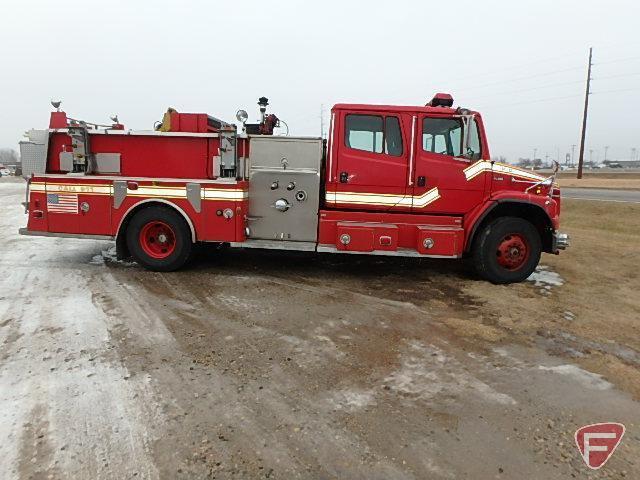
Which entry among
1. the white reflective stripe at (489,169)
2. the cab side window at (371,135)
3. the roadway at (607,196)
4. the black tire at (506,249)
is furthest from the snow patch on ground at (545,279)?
the roadway at (607,196)

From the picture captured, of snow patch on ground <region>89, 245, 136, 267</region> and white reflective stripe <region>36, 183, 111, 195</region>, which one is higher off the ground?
white reflective stripe <region>36, 183, 111, 195</region>

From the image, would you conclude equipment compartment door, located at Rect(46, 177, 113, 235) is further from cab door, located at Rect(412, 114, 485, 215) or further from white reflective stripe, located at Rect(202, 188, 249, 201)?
cab door, located at Rect(412, 114, 485, 215)

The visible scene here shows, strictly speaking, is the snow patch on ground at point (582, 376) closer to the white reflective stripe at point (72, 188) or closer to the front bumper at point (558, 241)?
the front bumper at point (558, 241)

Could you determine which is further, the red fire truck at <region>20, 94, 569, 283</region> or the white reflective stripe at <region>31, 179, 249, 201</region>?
the white reflective stripe at <region>31, 179, 249, 201</region>

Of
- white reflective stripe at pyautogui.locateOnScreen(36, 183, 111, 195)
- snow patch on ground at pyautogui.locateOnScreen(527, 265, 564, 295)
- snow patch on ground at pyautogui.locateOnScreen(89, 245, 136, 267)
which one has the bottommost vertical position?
snow patch on ground at pyautogui.locateOnScreen(89, 245, 136, 267)

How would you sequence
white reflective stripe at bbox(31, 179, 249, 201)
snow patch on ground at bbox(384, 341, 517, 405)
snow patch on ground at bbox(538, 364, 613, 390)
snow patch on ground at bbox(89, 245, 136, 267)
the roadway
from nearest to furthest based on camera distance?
snow patch on ground at bbox(384, 341, 517, 405), snow patch on ground at bbox(538, 364, 613, 390), white reflective stripe at bbox(31, 179, 249, 201), snow patch on ground at bbox(89, 245, 136, 267), the roadway

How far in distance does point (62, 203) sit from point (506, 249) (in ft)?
22.6

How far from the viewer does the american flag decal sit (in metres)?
7.24

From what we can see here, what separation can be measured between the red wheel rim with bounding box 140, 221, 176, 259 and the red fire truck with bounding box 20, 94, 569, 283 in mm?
22

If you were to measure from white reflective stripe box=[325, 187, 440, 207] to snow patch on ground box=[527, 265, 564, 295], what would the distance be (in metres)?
2.02

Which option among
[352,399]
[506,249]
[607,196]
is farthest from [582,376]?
[607,196]

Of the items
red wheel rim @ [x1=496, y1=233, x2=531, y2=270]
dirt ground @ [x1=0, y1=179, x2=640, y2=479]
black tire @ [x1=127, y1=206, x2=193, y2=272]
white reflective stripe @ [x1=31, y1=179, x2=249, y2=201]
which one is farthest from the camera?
black tire @ [x1=127, y1=206, x2=193, y2=272]

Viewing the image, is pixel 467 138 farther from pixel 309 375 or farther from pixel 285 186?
pixel 309 375

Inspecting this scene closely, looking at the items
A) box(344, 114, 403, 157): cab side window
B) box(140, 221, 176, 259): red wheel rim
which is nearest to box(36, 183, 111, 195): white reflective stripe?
box(140, 221, 176, 259): red wheel rim
